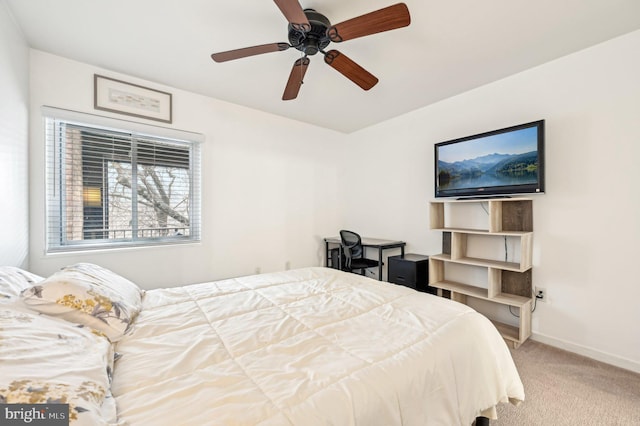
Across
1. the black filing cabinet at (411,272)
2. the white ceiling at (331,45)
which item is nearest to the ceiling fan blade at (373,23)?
the white ceiling at (331,45)

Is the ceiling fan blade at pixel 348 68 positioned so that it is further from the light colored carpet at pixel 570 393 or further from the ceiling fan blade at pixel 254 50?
the light colored carpet at pixel 570 393

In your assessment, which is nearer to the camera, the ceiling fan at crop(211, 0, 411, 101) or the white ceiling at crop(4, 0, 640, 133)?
the ceiling fan at crop(211, 0, 411, 101)

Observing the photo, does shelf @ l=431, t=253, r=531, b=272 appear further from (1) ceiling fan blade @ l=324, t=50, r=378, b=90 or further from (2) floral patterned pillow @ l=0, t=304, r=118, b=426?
(2) floral patterned pillow @ l=0, t=304, r=118, b=426

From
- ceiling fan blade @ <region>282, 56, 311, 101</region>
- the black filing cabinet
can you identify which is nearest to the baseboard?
the black filing cabinet

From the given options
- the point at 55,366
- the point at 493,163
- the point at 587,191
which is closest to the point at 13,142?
the point at 55,366

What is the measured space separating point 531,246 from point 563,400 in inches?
50.1

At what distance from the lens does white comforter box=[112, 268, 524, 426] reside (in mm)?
752

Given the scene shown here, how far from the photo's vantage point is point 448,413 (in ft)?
3.29

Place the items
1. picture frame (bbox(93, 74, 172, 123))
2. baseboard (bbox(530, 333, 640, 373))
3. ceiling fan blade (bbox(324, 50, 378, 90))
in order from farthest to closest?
picture frame (bbox(93, 74, 172, 123)), baseboard (bbox(530, 333, 640, 373)), ceiling fan blade (bbox(324, 50, 378, 90))

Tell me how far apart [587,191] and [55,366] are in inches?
133

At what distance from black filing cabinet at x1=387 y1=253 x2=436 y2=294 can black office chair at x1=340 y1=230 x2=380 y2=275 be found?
0.42 meters

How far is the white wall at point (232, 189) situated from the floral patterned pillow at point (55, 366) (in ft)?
6.11

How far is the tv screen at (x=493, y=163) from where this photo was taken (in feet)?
7.53

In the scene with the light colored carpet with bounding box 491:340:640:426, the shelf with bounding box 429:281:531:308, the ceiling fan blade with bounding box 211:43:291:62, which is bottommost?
the light colored carpet with bounding box 491:340:640:426
